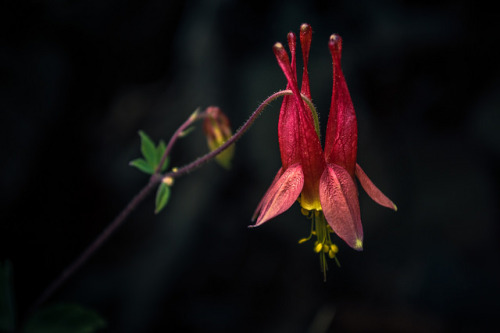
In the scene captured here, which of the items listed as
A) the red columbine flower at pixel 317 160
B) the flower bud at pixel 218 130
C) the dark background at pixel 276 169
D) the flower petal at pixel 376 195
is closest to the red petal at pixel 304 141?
the red columbine flower at pixel 317 160

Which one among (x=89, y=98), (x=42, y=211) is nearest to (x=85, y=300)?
(x=42, y=211)

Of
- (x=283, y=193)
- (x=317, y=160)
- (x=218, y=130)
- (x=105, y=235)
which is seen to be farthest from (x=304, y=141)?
(x=105, y=235)

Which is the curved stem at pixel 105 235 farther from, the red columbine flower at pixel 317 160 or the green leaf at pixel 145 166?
the red columbine flower at pixel 317 160

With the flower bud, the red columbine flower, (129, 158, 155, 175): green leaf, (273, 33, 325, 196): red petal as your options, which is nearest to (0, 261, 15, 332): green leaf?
(129, 158, 155, 175): green leaf

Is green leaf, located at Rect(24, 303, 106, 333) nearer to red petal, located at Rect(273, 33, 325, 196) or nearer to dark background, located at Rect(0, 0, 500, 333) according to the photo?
dark background, located at Rect(0, 0, 500, 333)

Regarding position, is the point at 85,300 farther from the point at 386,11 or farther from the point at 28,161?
the point at 386,11

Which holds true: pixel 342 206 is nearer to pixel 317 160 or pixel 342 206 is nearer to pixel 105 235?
pixel 317 160
